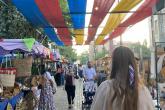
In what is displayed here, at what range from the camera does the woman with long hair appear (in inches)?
130

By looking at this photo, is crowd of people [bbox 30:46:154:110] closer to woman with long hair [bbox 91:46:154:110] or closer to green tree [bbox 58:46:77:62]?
woman with long hair [bbox 91:46:154:110]

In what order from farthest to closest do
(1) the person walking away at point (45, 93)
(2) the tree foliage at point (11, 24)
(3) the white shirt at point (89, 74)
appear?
(2) the tree foliage at point (11, 24) → (3) the white shirt at point (89, 74) → (1) the person walking away at point (45, 93)

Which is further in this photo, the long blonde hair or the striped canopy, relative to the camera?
the striped canopy

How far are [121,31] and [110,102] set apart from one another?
46.0ft

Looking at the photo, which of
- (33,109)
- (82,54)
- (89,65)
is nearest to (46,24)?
(89,65)

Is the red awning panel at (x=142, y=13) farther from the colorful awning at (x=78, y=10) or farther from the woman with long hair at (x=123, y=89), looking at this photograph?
the woman with long hair at (x=123, y=89)

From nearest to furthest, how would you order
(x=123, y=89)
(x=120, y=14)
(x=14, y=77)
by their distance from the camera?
(x=123, y=89), (x=14, y=77), (x=120, y=14)

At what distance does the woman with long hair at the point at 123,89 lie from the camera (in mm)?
3307

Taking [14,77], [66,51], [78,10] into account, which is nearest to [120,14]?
[78,10]

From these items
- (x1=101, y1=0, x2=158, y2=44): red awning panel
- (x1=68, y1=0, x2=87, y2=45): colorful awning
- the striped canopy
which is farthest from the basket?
(x1=101, y1=0, x2=158, y2=44): red awning panel

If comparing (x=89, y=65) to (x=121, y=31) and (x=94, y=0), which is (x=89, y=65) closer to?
(x=121, y=31)

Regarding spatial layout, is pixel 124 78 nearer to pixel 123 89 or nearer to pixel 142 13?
pixel 123 89

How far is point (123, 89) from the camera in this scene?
3334 mm

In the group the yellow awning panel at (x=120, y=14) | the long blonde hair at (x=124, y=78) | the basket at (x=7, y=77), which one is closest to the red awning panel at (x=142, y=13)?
the yellow awning panel at (x=120, y=14)
